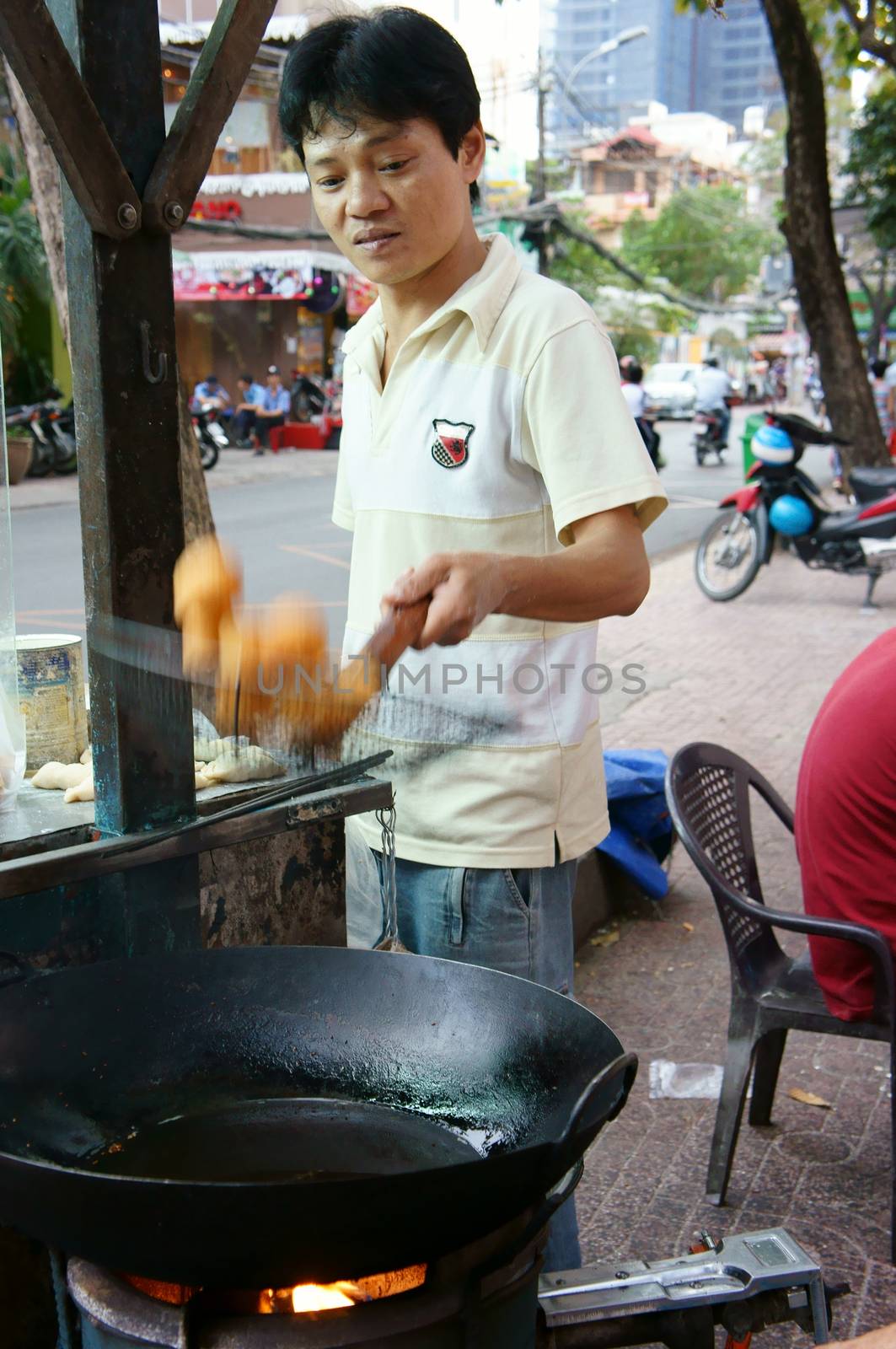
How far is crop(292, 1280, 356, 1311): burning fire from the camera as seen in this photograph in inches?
55.1

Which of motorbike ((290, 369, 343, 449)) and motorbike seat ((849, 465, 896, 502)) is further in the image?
motorbike ((290, 369, 343, 449))

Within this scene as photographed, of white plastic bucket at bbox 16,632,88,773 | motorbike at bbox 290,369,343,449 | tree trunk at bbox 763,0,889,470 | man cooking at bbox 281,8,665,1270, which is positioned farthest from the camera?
motorbike at bbox 290,369,343,449

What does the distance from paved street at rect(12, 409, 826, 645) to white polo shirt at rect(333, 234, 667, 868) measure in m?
4.69

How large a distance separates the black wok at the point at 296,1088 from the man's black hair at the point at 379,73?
118 cm

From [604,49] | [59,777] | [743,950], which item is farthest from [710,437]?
[59,777]

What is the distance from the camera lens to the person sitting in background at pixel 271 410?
24.0 meters

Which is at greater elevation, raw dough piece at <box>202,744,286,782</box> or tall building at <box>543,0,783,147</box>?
tall building at <box>543,0,783,147</box>

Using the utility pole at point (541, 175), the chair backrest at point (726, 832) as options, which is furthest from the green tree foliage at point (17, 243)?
the chair backrest at point (726, 832)

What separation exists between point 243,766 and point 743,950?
53.5 inches

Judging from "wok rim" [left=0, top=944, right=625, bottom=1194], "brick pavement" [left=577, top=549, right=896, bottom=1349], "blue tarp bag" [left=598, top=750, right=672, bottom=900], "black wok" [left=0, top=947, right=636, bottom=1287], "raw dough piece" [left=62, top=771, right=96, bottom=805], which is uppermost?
"raw dough piece" [left=62, top=771, right=96, bottom=805]

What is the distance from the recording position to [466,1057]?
1746mm

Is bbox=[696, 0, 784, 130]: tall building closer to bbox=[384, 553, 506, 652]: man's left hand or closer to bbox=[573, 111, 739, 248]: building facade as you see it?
bbox=[573, 111, 739, 248]: building facade

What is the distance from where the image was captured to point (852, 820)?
2625 millimetres

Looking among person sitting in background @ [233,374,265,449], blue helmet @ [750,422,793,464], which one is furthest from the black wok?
person sitting in background @ [233,374,265,449]
